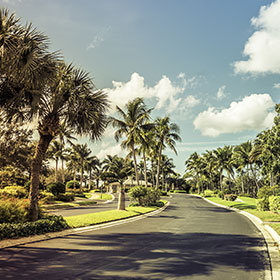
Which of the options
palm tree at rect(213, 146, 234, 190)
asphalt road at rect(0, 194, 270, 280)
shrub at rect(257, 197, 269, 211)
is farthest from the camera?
palm tree at rect(213, 146, 234, 190)

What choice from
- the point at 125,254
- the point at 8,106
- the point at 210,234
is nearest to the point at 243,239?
the point at 210,234

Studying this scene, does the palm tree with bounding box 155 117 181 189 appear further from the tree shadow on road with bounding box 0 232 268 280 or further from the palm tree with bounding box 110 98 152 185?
the tree shadow on road with bounding box 0 232 268 280

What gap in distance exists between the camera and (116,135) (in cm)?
Result: 2931

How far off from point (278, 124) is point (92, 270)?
26.1 metres

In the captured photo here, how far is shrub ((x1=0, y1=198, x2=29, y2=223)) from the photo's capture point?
1057 cm

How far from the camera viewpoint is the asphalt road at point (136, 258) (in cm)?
618

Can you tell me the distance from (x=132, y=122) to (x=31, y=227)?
64.2 ft

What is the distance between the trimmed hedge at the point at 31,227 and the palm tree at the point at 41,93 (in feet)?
2.76

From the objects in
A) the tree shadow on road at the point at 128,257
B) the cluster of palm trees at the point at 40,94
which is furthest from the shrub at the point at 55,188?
the tree shadow on road at the point at 128,257

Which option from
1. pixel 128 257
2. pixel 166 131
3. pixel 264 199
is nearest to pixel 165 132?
pixel 166 131

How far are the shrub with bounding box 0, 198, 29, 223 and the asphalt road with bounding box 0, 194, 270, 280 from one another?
228 cm

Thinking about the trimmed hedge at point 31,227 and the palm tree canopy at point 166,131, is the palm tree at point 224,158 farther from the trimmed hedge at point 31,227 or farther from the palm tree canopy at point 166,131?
the trimmed hedge at point 31,227

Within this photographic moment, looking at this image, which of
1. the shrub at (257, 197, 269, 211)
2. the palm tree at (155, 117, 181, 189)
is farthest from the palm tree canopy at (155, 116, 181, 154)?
the shrub at (257, 197, 269, 211)

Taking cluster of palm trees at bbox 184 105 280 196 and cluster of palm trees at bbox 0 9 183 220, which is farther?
cluster of palm trees at bbox 184 105 280 196
